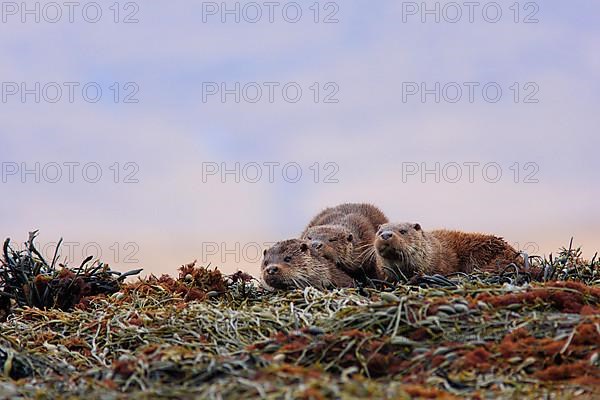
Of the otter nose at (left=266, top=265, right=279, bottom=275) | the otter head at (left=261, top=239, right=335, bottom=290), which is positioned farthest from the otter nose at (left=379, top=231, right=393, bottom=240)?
the otter nose at (left=266, top=265, right=279, bottom=275)

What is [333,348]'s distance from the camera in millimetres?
5133

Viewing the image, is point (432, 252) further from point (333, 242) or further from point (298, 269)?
point (298, 269)

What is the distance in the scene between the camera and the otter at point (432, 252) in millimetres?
10031

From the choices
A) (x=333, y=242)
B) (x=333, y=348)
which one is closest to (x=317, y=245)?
(x=333, y=242)

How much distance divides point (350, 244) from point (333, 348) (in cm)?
582

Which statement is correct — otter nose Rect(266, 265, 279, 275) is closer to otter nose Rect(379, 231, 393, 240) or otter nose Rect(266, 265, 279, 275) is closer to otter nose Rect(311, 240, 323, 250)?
otter nose Rect(311, 240, 323, 250)

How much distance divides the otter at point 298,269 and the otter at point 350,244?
0.54 feet

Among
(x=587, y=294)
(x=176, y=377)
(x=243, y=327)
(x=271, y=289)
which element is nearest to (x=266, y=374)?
(x=176, y=377)

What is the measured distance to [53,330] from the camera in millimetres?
7773

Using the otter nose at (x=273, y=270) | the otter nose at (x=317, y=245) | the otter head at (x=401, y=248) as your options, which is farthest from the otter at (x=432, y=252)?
the otter nose at (x=273, y=270)

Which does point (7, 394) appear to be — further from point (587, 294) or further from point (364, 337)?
point (587, 294)

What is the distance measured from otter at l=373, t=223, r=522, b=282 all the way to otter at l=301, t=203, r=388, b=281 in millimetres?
331

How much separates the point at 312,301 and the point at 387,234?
2.77 m

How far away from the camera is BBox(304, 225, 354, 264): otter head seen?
34.6 feet
